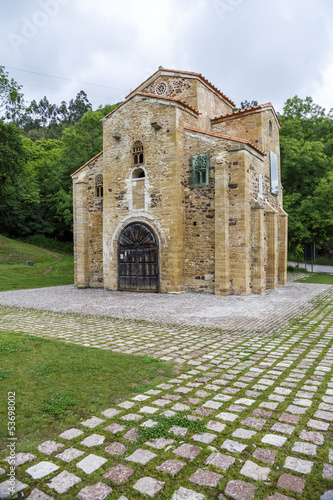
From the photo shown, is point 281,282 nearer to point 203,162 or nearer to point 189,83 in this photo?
point 203,162

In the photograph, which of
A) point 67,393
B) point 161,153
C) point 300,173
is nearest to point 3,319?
point 67,393

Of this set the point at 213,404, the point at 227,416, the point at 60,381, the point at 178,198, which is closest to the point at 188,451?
the point at 227,416

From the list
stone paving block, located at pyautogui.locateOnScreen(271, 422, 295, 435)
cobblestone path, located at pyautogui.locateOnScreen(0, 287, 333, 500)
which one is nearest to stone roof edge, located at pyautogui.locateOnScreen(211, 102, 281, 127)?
cobblestone path, located at pyautogui.locateOnScreen(0, 287, 333, 500)

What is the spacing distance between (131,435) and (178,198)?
11980 millimetres

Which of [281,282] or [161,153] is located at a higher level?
[161,153]

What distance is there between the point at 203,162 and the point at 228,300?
20.0 ft

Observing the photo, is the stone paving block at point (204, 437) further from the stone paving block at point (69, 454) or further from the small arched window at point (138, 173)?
the small arched window at point (138, 173)

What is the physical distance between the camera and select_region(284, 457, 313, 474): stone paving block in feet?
8.31

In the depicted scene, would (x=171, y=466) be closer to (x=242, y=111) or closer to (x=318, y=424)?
(x=318, y=424)

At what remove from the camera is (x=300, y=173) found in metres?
24.7

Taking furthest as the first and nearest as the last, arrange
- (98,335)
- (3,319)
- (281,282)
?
(281,282), (3,319), (98,335)

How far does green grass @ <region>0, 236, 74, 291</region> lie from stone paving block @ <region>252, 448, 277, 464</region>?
17214 millimetres

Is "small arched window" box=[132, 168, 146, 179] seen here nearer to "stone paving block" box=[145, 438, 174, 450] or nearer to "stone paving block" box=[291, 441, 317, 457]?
"stone paving block" box=[145, 438, 174, 450]

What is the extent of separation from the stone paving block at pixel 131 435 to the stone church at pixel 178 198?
34.8ft
